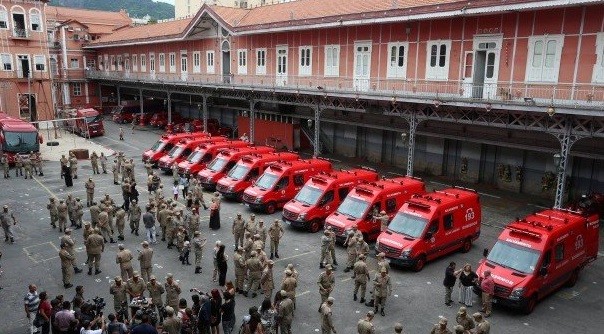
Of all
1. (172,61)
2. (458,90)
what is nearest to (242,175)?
(458,90)

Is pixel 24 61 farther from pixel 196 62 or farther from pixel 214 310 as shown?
pixel 214 310

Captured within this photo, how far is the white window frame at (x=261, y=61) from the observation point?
37.2 m

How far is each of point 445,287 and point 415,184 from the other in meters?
6.65

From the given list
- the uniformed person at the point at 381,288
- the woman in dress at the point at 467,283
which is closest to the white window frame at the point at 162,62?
the uniformed person at the point at 381,288

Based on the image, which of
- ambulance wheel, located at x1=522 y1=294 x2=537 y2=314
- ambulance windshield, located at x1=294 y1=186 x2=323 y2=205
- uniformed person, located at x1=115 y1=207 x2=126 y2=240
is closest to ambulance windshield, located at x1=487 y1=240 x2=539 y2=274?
ambulance wheel, located at x1=522 y1=294 x2=537 y2=314

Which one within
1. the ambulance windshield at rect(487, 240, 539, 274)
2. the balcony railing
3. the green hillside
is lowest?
the ambulance windshield at rect(487, 240, 539, 274)

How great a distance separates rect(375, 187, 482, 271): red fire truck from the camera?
51.1 ft

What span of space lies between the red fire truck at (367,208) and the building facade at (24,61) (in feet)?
137

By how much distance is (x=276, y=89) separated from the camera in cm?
3109

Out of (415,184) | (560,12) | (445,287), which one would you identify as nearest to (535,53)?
(560,12)

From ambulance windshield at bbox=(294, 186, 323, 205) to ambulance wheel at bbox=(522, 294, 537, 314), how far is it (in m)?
8.88

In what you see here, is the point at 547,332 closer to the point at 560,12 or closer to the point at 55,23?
the point at 560,12

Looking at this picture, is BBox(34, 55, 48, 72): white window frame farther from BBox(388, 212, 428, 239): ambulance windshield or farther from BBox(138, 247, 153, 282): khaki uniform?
BBox(388, 212, 428, 239): ambulance windshield

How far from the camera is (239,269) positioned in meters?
13.9
